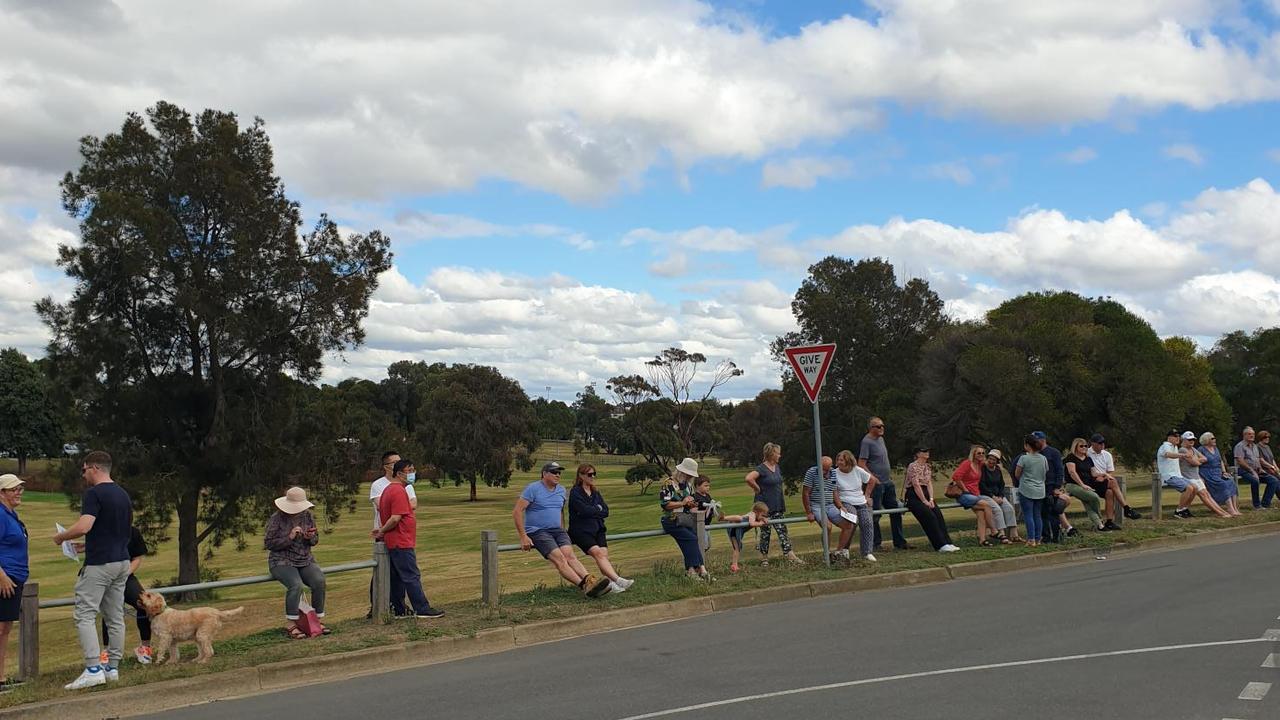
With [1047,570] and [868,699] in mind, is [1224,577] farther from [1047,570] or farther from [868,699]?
[868,699]

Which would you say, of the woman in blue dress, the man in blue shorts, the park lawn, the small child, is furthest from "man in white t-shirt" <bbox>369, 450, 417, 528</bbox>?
the woman in blue dress

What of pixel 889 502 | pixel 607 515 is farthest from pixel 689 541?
pixel 889 502

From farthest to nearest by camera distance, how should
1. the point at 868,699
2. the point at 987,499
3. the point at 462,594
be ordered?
the point at 462,594, the point at 987,499, the point at 868,699

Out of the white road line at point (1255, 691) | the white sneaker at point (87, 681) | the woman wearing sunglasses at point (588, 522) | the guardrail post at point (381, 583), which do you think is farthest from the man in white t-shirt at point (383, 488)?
the white road line at point (1255, 691)

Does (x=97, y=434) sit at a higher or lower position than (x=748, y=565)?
higher

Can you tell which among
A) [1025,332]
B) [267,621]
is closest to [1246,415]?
[1025,332]

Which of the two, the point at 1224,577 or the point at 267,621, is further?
the point at 267,621

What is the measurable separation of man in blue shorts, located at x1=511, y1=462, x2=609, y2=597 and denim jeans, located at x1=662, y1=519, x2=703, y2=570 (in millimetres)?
1707

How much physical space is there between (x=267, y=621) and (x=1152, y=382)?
84.5ft

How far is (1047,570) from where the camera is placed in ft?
52.4

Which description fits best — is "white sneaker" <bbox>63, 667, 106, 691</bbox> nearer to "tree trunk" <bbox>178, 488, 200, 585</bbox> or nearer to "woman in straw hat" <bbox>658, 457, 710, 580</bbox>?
"woman in straw hat" <bbox>658, 457, 710, 580</bbox>

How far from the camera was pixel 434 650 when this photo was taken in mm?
10586

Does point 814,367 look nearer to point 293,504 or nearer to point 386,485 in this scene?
point 386,485

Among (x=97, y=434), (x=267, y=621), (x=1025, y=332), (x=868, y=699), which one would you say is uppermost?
(x=1025, y=332)
